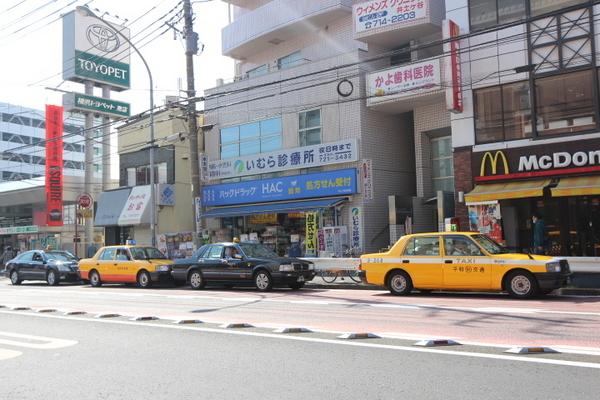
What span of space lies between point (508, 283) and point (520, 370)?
22.4ft

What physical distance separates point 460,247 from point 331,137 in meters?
10.8

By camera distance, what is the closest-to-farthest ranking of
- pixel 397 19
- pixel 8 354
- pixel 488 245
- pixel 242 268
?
pixel 8 354 → pixel 488 245 → pixel 242 268 → pixel 397 19

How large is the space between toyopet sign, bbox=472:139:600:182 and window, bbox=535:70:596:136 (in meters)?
0.58

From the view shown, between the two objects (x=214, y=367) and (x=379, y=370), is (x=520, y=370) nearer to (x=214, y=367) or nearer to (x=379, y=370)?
(x=379, y=370)

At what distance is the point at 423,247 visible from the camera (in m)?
13.6

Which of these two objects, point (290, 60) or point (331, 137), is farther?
point (290, 60)

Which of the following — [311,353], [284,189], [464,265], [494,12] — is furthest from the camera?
[284,189]

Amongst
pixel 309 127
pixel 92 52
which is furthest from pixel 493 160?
pixel 92 52

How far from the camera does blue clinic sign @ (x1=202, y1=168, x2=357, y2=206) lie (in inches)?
868

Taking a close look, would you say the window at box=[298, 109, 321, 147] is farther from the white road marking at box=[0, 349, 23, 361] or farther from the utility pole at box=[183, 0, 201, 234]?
the white road marking at box=[0, 349, 23, 361]

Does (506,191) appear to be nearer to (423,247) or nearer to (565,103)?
(565,103)

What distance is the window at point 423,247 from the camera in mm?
13375

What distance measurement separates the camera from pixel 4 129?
285ft

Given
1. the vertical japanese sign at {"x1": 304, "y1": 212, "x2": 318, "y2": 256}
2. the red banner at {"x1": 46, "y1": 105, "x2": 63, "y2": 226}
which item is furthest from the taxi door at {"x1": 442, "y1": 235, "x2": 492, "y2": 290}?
the red banner at {"x1": 46, "y1": 105, "x2": 63, "y2": 226}
